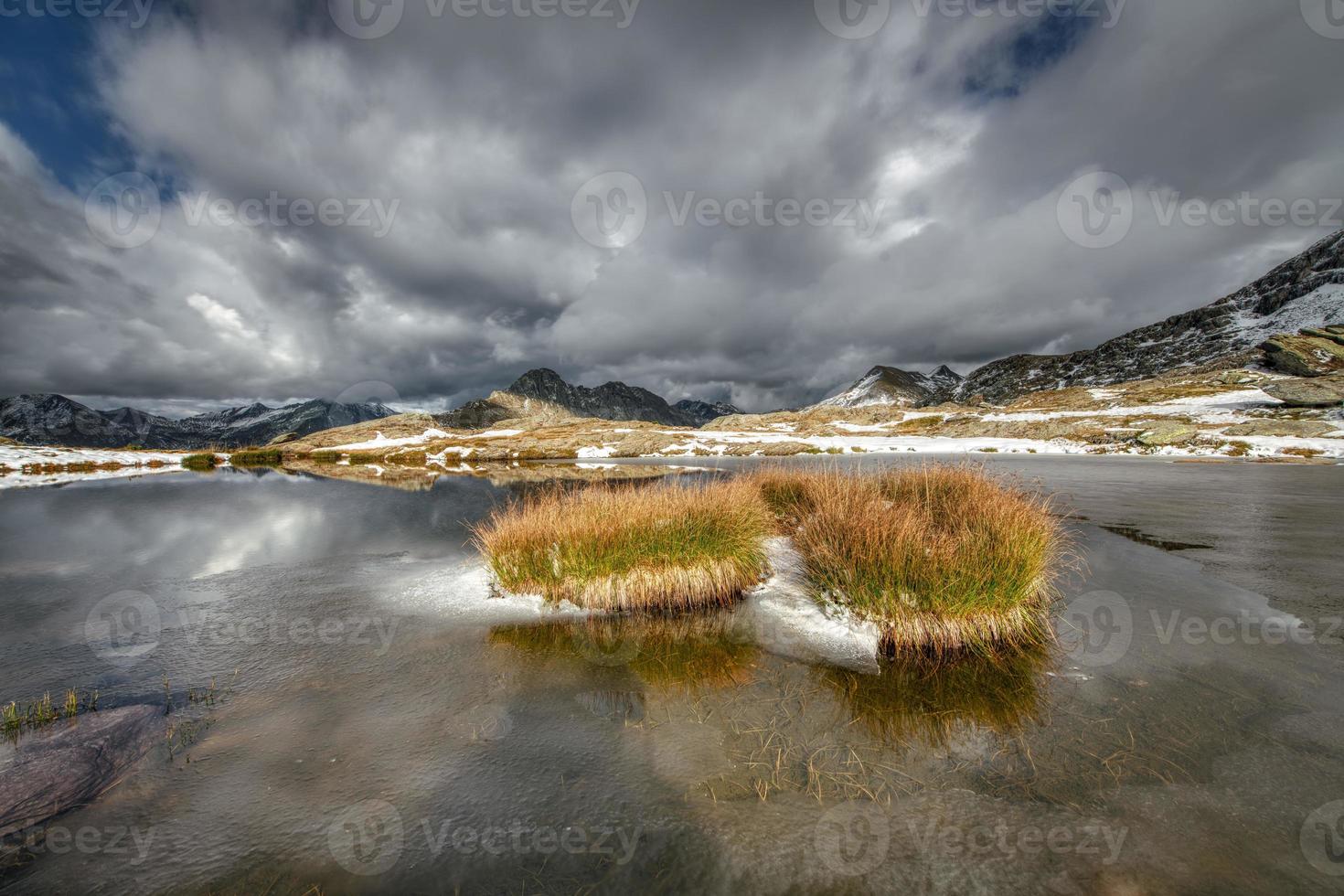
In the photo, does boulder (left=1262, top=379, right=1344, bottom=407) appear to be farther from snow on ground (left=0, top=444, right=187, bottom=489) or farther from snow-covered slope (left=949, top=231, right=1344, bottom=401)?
snow on ground (left=0, top=444, right=187, bottom=489)

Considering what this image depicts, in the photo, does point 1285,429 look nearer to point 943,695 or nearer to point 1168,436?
point 1168,436

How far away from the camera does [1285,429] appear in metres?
44.8

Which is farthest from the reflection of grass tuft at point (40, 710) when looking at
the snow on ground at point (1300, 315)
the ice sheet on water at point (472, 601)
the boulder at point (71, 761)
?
the snow on ground at point (1300, 315)

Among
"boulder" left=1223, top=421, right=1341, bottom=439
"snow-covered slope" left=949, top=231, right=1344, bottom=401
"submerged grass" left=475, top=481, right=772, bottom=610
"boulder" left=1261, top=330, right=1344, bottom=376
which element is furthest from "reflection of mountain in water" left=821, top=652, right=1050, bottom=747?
"snow-covered slope" left=949, top=231, right=1344, bottom=401

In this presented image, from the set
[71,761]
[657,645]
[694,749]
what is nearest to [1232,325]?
[657,645]

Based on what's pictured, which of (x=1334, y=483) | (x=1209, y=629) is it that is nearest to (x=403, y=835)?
(x=1209, y=629)

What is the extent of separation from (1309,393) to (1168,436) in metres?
28.8

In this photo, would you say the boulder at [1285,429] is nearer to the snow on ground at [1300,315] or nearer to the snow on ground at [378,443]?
the snow on ground at [378,443]

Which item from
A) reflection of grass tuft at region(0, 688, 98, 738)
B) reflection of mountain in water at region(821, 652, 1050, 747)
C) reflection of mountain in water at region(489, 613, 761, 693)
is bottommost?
reflection of mountain in water at region(821, 652, 1050, 747)

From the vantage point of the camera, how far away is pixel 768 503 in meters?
14.3

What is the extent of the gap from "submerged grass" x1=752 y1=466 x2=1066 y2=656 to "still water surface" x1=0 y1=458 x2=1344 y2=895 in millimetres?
584

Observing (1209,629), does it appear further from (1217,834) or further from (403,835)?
(403,835)

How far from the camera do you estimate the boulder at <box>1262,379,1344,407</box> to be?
178 ft

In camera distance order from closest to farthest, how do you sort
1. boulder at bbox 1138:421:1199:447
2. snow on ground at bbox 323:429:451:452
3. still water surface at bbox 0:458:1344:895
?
still water surface at bbox 0:458:1344:895, boulder at bbox 1138:421:1199:447, snow on ground at bbox 323:429:451:452
